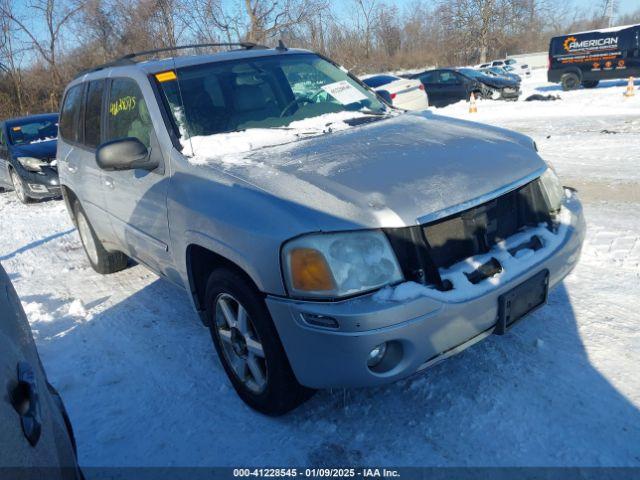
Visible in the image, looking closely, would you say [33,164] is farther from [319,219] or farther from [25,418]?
[25,418]

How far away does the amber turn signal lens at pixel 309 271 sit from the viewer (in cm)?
220

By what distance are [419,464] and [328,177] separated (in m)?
1.42

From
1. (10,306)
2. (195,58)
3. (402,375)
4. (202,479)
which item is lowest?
(202,479)

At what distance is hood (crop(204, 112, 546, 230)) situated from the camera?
→ 91.7 inches

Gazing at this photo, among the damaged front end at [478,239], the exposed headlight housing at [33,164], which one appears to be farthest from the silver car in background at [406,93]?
the damaged front end at [478,239]

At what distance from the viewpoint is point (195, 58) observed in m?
3.72

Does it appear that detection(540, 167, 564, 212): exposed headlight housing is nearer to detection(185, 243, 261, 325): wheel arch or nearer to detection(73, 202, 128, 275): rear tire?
detection(185, 243, 261, 325): wheel arch

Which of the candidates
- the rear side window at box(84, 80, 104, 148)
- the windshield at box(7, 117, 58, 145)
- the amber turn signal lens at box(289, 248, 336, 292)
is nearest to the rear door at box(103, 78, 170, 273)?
the rear side window at box(84, 80, 104, 148)

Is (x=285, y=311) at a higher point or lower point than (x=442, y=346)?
higher

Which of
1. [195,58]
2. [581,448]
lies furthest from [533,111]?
[581,448]

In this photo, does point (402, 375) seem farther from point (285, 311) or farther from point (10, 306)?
point (10, 306)

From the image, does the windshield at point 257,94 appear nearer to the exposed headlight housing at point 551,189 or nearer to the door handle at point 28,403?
the exposed headlight housing at point 551,189

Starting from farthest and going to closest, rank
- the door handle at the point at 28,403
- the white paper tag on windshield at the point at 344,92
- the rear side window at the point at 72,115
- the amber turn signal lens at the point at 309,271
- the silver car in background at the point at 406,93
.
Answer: the silver car in background at the point at 406,93, the rear side window at the point at 72,115, the white paper tag on windshield at the point at 344,92, the amber turn signal lens at the point at 309,271, the door handle at the point at 28,403

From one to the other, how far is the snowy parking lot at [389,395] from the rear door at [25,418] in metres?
1.11
